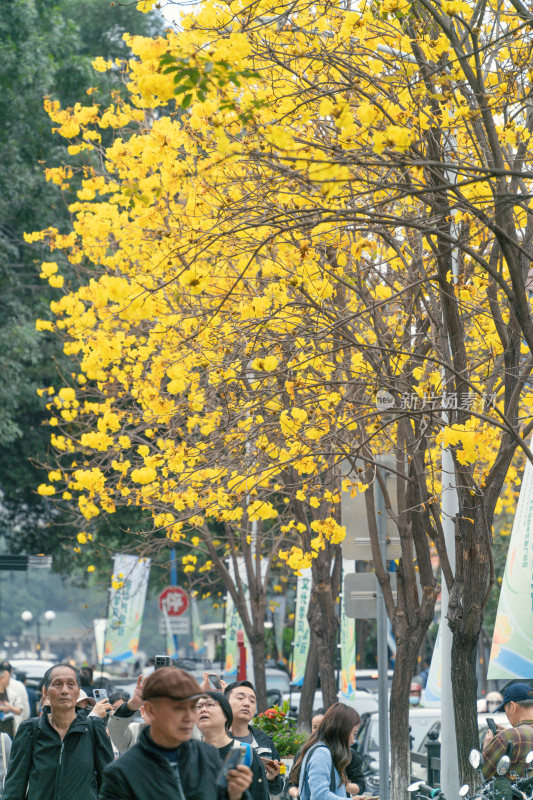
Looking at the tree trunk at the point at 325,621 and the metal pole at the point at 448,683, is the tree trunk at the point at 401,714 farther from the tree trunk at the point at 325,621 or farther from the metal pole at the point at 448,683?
the tree trunk at the point at 325,621

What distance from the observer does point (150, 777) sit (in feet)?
13.1

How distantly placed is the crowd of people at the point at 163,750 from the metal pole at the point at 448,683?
64.8 inches

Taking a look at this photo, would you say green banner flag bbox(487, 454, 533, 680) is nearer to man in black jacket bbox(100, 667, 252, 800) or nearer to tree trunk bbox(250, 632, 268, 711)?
man in black jacket bbox(100, 667, 252, 800)

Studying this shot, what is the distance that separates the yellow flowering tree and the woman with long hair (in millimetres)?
1956

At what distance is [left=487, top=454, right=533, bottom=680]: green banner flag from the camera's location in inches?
412

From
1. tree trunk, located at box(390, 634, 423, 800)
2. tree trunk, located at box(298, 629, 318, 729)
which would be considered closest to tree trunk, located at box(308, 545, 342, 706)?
tree trunk, located at box(298, 629, 318, 729)

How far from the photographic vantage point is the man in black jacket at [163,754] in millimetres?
3984

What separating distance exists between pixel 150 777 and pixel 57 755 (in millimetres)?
2403

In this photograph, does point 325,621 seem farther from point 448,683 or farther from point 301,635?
point 448,683

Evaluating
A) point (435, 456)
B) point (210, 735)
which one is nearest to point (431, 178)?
point (210, 735)

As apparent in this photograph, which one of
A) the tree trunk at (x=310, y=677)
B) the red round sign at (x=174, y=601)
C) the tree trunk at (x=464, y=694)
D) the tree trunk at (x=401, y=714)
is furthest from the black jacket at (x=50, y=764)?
the red round sign at (x=174, y=601)

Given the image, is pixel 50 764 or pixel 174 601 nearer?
pixel 50 764

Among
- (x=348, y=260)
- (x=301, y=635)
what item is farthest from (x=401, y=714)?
(x=301, y=635)

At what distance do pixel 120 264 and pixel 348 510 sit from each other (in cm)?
326
